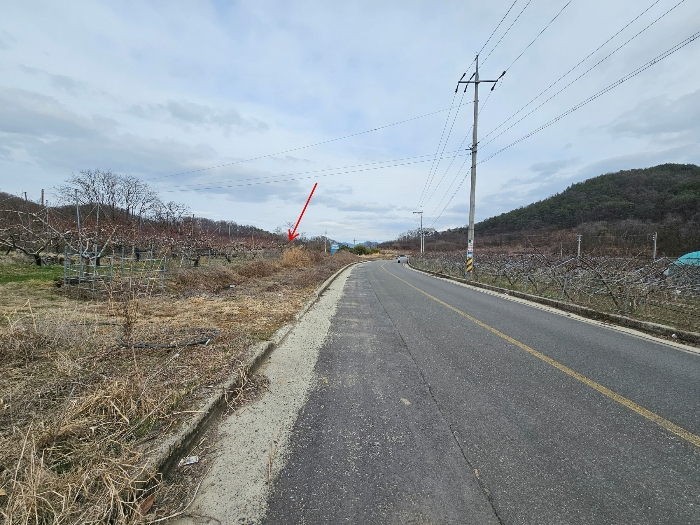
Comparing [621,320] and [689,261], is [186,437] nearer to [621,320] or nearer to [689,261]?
[621,320]

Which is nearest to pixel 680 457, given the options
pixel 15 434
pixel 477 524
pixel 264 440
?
pixel 477 524

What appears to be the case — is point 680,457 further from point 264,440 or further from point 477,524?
point 264,440

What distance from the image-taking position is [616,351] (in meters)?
5.43

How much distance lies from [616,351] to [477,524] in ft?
16.5

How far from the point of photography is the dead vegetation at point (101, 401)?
187 cm

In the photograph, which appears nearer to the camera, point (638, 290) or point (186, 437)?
point (186, 437)

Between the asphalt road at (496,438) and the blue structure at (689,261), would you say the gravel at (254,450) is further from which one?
the blue structure at (689,261)

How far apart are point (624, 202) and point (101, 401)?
66.0 m

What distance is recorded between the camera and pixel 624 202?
5081 centimetres

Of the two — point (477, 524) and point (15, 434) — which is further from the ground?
point (15, 434)

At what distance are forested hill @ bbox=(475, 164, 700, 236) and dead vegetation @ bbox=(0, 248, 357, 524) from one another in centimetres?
4889

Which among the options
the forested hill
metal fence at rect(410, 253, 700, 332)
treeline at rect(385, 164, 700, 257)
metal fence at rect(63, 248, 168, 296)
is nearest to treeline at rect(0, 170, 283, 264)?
metal fence at rect(63, 248, 168, 296)

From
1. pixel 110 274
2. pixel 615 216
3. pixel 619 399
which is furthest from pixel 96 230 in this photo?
pixel 615 216

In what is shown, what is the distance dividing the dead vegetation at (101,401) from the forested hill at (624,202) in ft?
160
